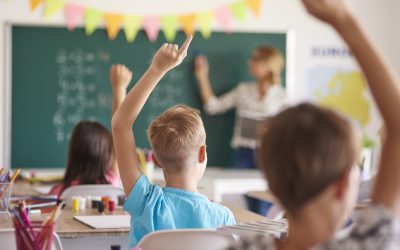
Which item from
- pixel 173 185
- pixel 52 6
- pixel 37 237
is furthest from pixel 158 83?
pixel 37 237

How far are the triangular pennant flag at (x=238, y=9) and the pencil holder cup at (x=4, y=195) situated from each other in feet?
14.0

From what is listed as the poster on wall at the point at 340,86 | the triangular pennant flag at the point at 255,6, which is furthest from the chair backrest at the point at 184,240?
the poster on wall at the point at 340,86

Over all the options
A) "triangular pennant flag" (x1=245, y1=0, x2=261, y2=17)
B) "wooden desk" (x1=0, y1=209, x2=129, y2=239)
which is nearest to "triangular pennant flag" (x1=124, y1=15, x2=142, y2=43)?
"triangular pennant flag" (x1=245, y1=0, x2=261, y2=17)

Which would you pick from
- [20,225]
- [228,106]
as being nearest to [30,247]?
[20,225]

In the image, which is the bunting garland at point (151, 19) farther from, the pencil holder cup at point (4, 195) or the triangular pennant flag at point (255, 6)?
the pencil holder cup at point (4, 195)

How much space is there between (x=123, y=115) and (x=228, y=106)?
188 inches

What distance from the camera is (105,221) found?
2977 mm

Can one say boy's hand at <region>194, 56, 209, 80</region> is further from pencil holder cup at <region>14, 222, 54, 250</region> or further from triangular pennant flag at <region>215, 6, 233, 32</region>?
pencil holder cup at <region>14, 222, 54, 250</region>

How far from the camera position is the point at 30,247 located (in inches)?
70.1

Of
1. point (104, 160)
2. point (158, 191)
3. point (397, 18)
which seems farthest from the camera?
point (397, 18)

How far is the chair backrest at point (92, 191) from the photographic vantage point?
3.62 metres

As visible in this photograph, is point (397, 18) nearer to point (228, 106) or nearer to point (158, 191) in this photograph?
point (228, 106)

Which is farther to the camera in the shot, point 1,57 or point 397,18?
point 397,18

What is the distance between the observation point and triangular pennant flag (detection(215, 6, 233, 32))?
689cm
